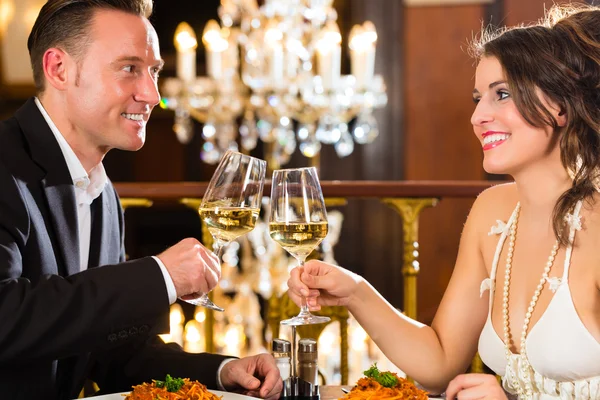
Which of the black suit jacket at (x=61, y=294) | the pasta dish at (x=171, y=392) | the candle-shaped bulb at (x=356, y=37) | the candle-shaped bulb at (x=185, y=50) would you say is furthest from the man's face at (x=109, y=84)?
the candle-shaped bulb at (x=356, y=37)

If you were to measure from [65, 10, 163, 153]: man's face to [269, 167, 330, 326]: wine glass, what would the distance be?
60 cm

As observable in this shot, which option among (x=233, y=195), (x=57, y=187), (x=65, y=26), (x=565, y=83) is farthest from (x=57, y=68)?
(x=565, y=83)

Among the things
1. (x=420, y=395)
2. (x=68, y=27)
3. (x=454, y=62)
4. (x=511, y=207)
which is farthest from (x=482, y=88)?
(x=454, y=62)

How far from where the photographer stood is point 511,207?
206 centimetres

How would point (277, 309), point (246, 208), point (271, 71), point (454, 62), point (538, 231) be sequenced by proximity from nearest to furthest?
point (246, 208) < point (538, 231) < point (277, 309) < point (271, 71) < point (454, 62)

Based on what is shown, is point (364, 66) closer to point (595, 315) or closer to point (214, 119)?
point (214, 119)

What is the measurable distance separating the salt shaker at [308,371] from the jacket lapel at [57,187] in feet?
2.04

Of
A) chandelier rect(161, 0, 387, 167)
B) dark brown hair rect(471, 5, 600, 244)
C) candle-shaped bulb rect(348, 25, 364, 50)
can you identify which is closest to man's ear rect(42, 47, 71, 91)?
dark brown hair rect(471, 5, 600, 244)

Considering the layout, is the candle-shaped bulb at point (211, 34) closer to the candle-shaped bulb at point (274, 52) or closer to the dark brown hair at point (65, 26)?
the candle-shaped bulb at point (274, 52)

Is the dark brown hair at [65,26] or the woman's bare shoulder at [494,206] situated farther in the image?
the woman's bare shoulder at [494,206]

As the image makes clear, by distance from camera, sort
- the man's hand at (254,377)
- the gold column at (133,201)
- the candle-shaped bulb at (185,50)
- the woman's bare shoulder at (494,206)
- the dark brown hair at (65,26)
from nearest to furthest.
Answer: the man's hand at (254,377) < the dark brown hair at (65,26) < the woman's bare shoulder at (494,206) < the gold column at (133,201) < the candle-shaped bulb at (185,50)

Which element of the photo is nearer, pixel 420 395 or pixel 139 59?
pixel 420 395

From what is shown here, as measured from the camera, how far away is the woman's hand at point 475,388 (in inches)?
58.9

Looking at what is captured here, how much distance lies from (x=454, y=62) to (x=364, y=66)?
1561mm
